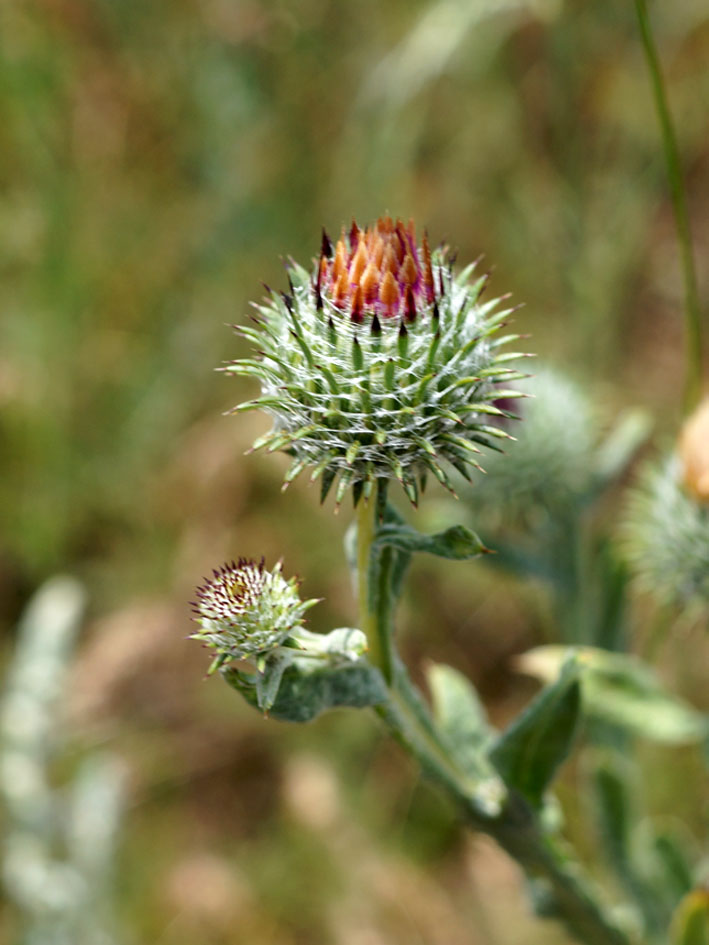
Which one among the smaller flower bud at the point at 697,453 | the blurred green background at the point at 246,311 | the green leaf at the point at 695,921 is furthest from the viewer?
the blurred green background at the point at 246,311

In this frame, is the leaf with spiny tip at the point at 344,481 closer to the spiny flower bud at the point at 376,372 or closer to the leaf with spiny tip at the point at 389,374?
the spiny flower bud at the point at 376,372

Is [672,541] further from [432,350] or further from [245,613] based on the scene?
[245,613]

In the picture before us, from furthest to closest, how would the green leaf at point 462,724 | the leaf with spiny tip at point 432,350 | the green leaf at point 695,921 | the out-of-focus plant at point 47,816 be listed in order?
the out-of-focus plant at point 47,816 → the green leaf at point 462,724 → the green leaf at point 695,921 → the leaf with spiny tip at point 432,350

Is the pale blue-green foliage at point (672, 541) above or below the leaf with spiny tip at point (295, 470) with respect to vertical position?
below

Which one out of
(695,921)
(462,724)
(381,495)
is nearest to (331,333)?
(381,495)

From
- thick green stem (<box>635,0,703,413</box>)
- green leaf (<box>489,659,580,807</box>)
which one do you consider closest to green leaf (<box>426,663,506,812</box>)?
green leaf (<box>489,659,580,807</box>)

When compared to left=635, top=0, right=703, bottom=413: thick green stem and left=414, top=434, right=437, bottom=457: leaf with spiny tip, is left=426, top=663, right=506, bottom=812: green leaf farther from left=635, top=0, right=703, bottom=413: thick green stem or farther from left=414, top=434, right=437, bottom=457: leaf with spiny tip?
left=635, top=0, right=703, bottom=413: thick green stem

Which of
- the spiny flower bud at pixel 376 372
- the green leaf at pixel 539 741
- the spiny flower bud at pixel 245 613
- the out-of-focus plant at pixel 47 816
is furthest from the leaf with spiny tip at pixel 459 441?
the out-of-focus plant at pixel 47 816
